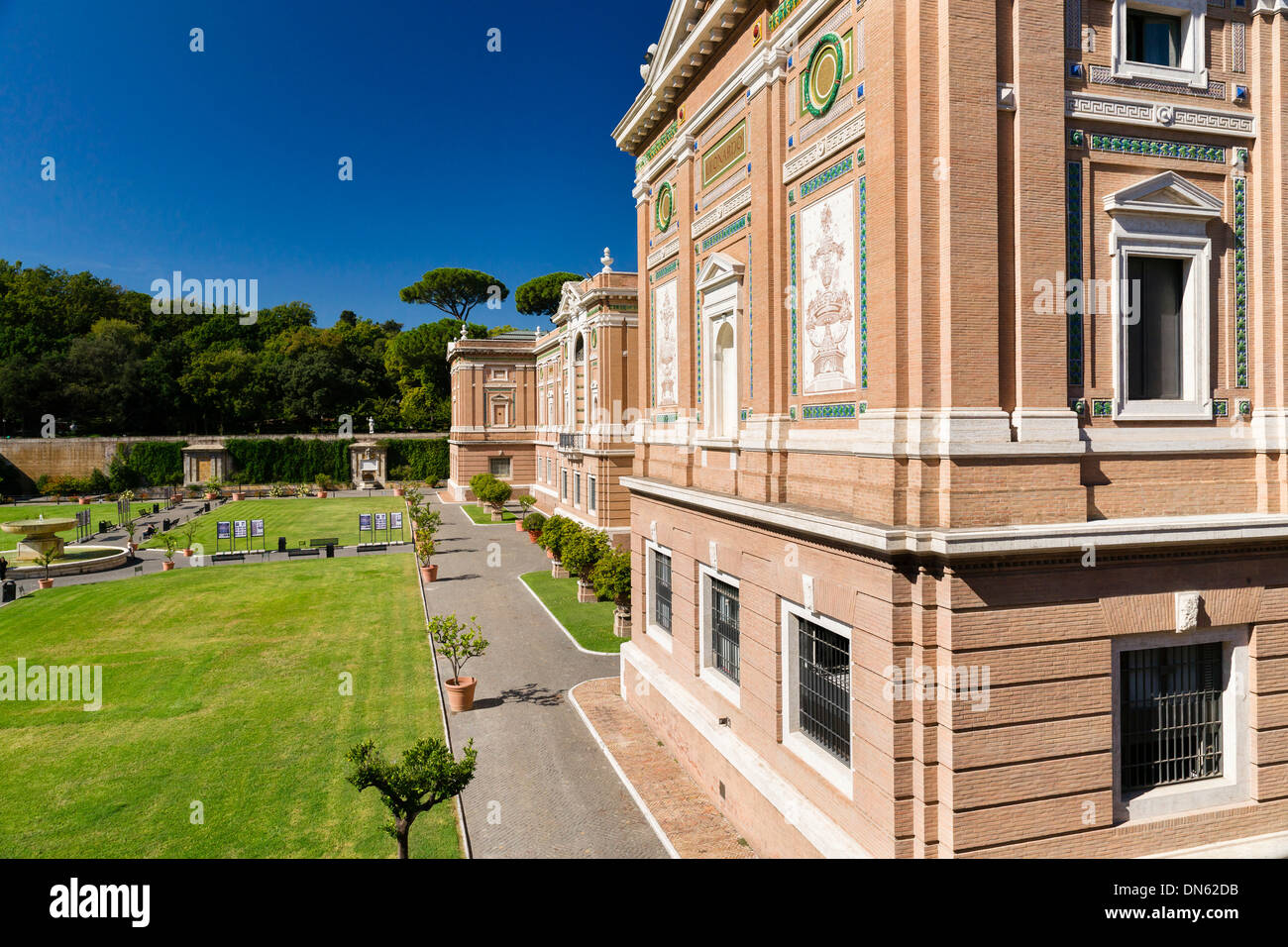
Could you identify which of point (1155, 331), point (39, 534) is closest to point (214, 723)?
point (1155, 331)

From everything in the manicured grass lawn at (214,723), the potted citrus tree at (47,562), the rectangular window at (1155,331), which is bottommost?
the manicured grass lawn at (214,723)

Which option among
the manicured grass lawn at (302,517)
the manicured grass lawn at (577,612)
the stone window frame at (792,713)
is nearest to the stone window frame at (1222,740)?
the stone window frame at (792,713)

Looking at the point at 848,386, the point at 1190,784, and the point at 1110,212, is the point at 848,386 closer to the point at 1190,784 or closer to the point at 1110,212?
the point at 1110,212

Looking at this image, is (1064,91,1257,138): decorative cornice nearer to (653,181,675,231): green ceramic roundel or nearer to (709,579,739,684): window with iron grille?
(709,579,739,684): window with iron grille

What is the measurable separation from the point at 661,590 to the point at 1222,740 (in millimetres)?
9566

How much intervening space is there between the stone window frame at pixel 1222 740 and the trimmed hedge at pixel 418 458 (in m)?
69.5

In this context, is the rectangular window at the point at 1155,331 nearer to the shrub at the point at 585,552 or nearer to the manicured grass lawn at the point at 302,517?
the shrub at the point at 585,552

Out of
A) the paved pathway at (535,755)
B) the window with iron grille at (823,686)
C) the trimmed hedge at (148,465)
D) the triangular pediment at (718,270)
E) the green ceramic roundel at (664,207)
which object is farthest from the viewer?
the trimmed hedge at (148,465)

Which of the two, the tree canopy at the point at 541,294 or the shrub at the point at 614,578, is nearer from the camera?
the shrub at the point at 614,578

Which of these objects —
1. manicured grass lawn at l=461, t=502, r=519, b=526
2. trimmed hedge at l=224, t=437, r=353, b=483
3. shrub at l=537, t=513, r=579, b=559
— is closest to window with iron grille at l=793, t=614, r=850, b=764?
shrub at l=537, t=513, r=579, b=559

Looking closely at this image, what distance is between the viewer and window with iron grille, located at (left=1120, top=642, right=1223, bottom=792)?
8.66m

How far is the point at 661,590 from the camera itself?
15961 millimetres

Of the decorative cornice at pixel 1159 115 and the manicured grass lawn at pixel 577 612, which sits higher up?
the decorative cornice at pixel 1159 115

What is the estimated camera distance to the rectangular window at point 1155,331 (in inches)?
362
